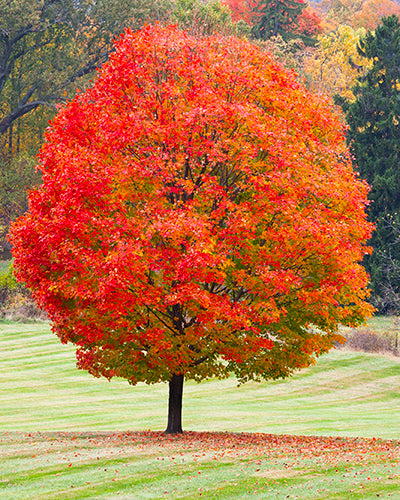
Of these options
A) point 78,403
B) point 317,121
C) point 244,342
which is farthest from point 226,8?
point 244,342

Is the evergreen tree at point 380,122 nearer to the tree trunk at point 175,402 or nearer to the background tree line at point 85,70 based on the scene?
the background tree line at point 85,70

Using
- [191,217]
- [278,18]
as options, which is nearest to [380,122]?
[278,18]

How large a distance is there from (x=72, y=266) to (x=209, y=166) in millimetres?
4251

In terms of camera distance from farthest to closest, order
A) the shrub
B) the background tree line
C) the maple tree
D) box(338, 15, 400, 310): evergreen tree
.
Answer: box(338, 15, 400, 310): evergreen tree < the background tree line < the shrub < the maple tree

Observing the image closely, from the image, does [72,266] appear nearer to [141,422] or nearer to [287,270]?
[287,270]

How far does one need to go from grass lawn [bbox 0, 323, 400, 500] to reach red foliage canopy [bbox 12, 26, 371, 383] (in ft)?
7.83

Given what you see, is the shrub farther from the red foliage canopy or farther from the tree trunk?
the red foliage canopy

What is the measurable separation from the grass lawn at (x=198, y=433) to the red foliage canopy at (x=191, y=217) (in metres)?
2.39

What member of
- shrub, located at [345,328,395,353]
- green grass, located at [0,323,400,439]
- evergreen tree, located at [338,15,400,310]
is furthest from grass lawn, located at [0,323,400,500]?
evergreen tree, located at [338,15,400,310]

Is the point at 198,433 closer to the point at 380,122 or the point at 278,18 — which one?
the point at 380,122

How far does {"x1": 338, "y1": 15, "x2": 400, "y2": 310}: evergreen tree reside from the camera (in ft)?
171

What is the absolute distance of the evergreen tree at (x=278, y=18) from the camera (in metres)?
81.7

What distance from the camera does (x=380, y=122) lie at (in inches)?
2098

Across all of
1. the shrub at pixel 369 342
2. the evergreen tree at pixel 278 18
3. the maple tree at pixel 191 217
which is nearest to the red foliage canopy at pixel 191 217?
the maple tree at pixel 191 217
